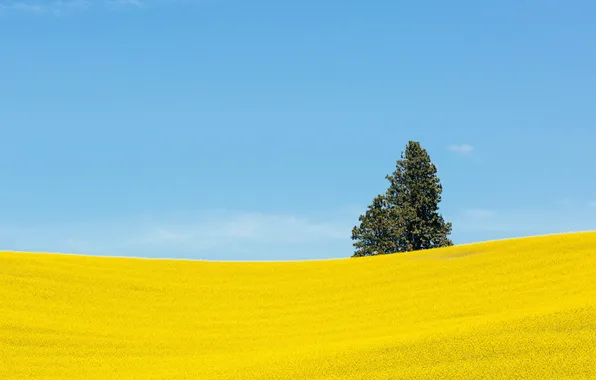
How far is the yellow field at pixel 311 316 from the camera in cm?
1162

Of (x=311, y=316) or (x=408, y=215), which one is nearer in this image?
(x=311, y=316)

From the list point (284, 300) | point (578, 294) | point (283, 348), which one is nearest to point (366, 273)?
point (284, 300)

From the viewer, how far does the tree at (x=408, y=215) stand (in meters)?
43.6

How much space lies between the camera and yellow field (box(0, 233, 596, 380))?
1162 cm

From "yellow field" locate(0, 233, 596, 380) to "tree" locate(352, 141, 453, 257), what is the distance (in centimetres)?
1584

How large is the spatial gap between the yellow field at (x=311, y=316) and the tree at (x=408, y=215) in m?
15.8

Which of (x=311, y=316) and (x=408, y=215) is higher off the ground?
(x=408, y=215)

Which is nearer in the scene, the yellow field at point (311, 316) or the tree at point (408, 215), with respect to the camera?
the yellow field at point (311, 316)

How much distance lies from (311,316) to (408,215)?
83.3 ft

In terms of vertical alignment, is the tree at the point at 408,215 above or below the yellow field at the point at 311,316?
above

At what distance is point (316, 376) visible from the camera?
1121 centimetres

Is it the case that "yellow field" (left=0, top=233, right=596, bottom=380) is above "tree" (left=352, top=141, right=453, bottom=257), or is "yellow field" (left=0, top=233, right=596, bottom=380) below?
below

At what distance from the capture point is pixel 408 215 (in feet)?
142

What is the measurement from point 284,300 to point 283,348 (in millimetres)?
6509
